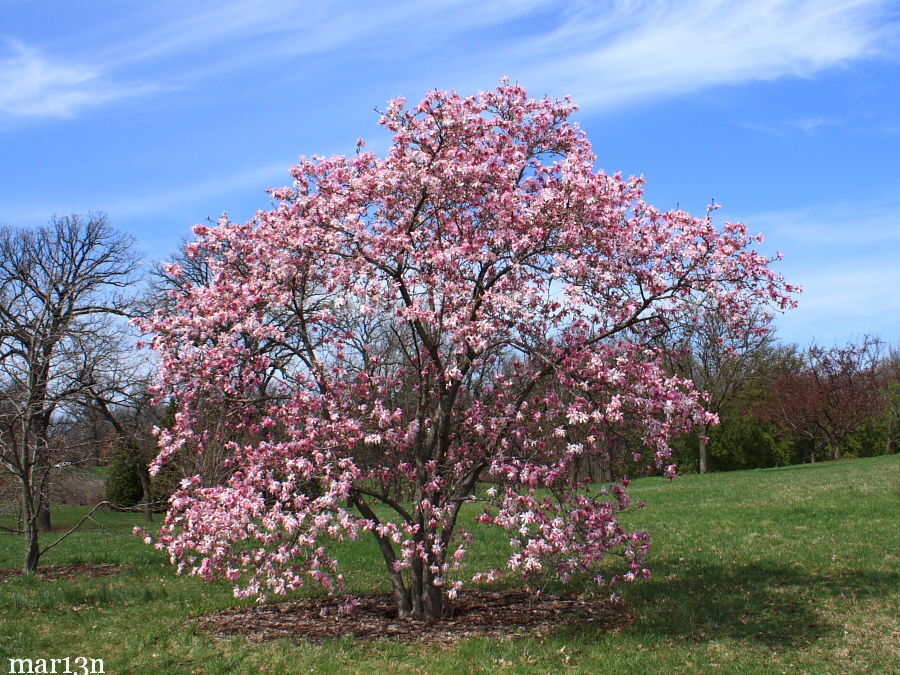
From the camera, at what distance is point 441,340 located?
354 inches

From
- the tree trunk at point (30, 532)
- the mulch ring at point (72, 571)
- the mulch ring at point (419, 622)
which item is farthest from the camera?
the mulch ring at point (72, 571)

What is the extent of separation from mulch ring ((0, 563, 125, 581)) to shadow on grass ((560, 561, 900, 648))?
32.8 ft

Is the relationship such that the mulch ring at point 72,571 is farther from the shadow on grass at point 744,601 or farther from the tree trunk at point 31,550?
the shadow on grass at point 744,601

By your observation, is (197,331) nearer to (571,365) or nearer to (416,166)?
(416,166)

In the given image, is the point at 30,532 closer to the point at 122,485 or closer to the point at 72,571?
the point at 72,571

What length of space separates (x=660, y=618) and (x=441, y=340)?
4232mm

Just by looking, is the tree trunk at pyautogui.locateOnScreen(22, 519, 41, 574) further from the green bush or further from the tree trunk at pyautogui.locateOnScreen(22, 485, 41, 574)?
the green bush

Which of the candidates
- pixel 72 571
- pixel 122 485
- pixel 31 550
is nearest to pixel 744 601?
pixel 72 571

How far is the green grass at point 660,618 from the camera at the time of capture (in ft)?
24.8

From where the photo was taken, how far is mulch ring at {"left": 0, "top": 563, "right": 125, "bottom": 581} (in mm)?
13938

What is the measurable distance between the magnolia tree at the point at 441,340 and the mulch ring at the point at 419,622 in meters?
0.45

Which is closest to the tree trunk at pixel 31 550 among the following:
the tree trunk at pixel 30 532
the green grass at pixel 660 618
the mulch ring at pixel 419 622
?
the tree trunk at pixel 30 532

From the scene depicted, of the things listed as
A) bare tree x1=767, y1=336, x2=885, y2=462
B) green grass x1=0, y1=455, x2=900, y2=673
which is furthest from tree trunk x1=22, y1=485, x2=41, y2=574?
bare tree x1=767, y1=336, x2=885, y2=462

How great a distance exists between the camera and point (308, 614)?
32.0 ft
